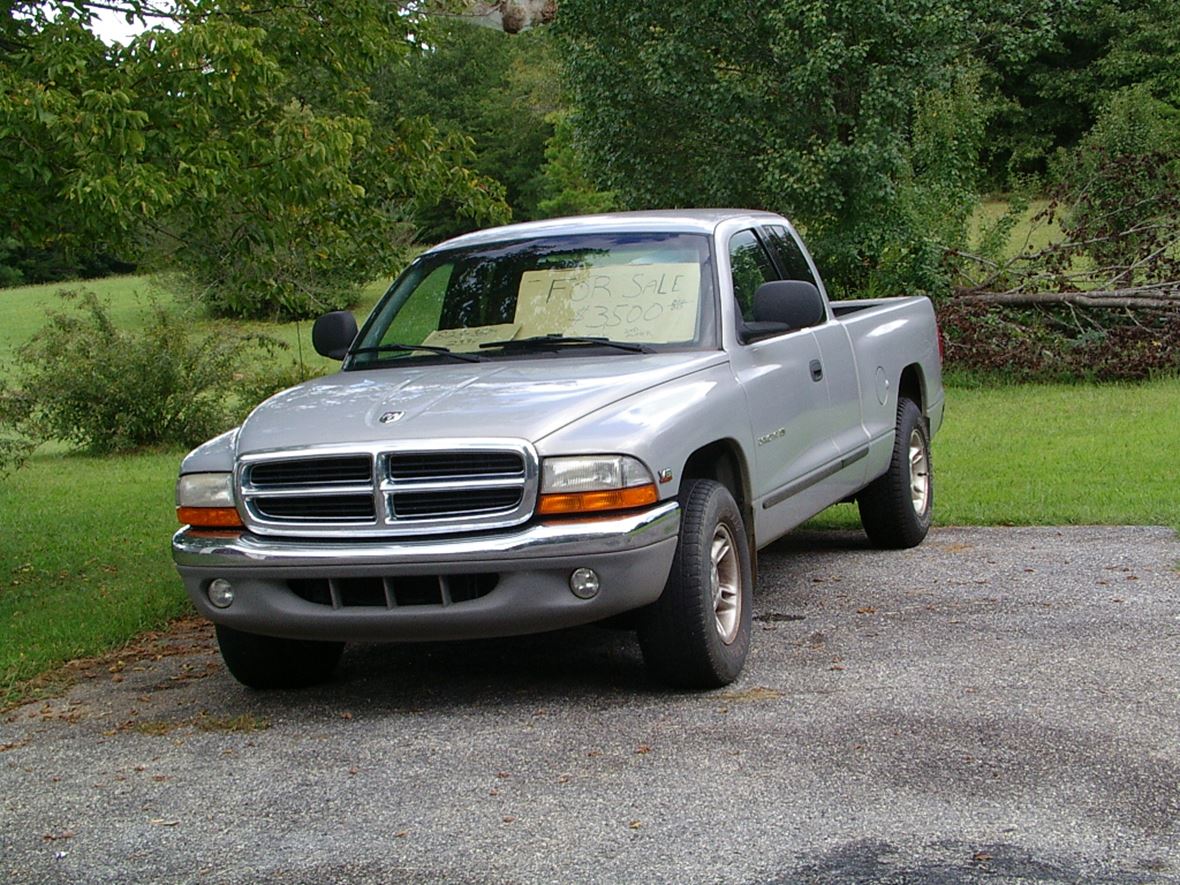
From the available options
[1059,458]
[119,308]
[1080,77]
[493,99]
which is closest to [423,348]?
[1059,458]

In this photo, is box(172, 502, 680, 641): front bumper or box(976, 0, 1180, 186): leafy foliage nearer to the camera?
box(172, 502, 680, 641): front bumper

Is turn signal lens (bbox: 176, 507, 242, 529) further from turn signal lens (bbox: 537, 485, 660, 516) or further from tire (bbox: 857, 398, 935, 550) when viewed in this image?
tire (bbox: 857, 398, 935, 550)

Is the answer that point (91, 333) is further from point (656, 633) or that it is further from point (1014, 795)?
point (1014, 795)

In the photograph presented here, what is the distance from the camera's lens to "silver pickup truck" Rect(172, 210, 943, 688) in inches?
222

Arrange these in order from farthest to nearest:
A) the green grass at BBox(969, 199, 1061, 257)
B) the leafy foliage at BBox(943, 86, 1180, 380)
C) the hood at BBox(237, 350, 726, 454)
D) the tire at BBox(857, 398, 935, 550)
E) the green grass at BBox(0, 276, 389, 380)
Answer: the green grass at BBox(0, 276, 389, 380), the green grass at BBox(969, 199, 1061, 257), the leafy foliage at BBox(943, 86, 1180, 380), the tire at BBox(857, 398, 935, 550), the hood at BBox(237, 350, 726, 454)

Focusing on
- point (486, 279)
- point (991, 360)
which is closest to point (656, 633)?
point (486, 279)

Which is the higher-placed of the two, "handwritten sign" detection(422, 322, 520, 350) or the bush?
"handwritten sign" detection(422, 322, 520, 350)

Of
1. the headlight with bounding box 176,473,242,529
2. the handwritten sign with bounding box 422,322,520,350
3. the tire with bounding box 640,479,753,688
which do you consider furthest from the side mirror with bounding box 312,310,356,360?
the tire with bounding box 640,479,753,688

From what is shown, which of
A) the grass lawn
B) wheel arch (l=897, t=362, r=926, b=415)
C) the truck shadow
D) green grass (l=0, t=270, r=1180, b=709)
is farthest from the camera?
the grass lawn

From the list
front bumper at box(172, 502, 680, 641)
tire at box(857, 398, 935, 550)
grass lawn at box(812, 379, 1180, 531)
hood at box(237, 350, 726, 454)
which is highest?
hood at box(237, 350, 726, 454)

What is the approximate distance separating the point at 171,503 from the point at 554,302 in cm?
754

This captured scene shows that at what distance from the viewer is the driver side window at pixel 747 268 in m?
7.34

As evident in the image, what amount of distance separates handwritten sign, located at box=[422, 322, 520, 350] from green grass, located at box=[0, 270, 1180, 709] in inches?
86.6

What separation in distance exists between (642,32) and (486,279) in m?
15.6
